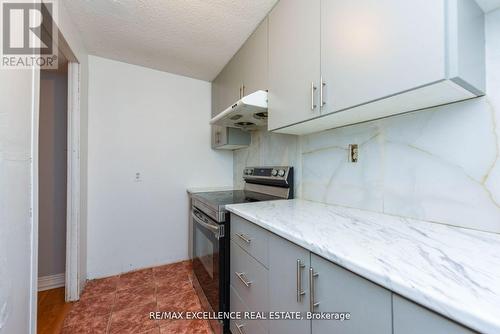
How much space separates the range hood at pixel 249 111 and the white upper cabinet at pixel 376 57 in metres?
0.22

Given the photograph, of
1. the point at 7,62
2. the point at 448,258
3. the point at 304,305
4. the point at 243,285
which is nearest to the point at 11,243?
the point at 7,62

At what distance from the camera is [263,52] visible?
1.56 m

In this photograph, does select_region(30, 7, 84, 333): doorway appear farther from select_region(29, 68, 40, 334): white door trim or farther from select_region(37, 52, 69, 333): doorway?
select_region(29, 68, 40, 334): white door trim

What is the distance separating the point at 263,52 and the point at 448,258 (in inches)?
61.1

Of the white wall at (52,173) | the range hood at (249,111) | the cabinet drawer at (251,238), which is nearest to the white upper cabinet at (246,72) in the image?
the range hood at (249,111)

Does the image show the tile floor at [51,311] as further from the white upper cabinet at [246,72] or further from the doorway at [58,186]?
the white upper cabinet at [246,72]

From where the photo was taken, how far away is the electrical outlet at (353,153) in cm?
125

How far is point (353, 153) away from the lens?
1.27m

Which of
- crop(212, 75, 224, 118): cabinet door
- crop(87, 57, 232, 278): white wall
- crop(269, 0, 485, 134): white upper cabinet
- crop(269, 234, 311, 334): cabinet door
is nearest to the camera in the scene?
crop(269, 0, 485, 134): white upper cabinet

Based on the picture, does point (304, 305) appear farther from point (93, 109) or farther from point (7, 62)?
point (93, 109)

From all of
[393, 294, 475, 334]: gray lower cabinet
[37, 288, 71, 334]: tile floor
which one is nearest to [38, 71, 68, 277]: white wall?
[37, 288, 71, 334]: tile floor

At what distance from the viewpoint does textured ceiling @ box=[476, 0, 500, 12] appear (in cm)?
75

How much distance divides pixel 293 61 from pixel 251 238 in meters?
1.04
